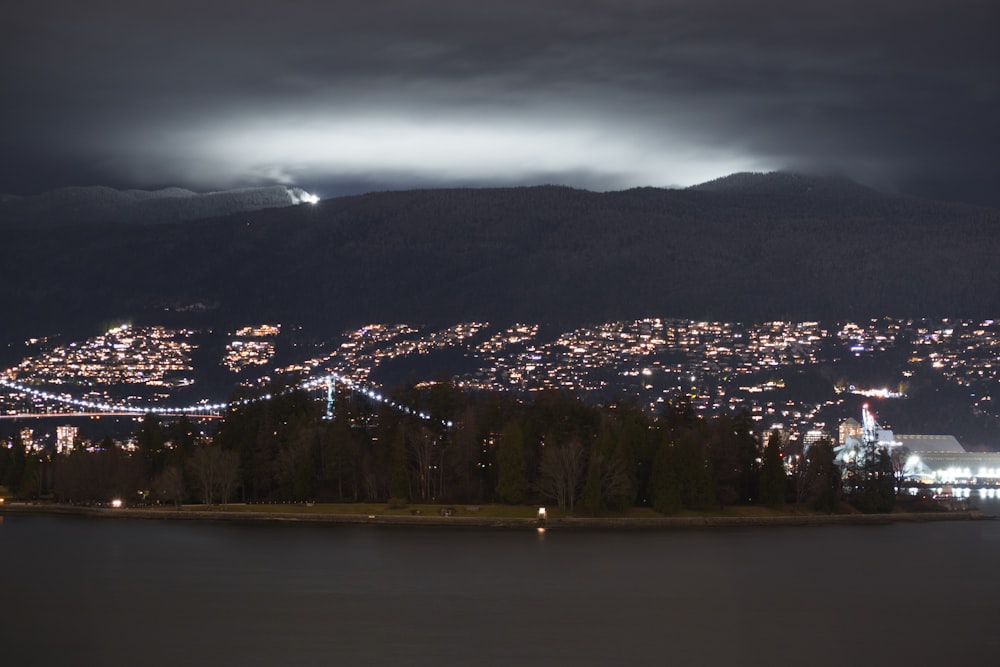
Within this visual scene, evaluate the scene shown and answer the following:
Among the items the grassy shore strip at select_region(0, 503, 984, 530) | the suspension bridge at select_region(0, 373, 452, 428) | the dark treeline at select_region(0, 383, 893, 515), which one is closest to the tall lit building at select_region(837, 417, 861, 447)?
the suspension bridge at select_region(0, 373, 452, 428)

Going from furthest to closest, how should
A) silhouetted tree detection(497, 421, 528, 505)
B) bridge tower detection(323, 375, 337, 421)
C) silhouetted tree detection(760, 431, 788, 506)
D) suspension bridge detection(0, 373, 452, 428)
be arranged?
suspension bridge detection(0, 373, 452, 428), bridge tower detection(323, 375, 337, 421), silhouetted tree detection(760, 431, 788, 506), silhouetted tree detection(497, 421, 528, 505)

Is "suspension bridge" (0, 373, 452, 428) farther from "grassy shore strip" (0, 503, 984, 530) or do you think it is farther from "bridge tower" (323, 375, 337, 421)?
"grassy shore strip" (0, 503, 984, 530)

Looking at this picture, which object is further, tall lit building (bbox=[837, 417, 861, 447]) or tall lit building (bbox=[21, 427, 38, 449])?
tall lit building (bbox=[837, 417, 861, 447])

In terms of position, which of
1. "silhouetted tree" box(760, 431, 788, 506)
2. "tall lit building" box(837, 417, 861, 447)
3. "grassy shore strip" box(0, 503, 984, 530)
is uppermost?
"tall lit building" box(837, 417, 861, 447)

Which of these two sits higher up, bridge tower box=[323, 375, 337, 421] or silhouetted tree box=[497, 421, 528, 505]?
bridge tower box=[323, 375, 337, 421]

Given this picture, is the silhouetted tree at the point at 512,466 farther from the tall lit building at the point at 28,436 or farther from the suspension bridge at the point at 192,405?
the tall lit building at the point at 28,436

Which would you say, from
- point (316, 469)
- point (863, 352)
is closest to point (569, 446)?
point (316, 469)

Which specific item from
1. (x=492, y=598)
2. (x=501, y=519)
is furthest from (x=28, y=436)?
(x=492, y=598)
